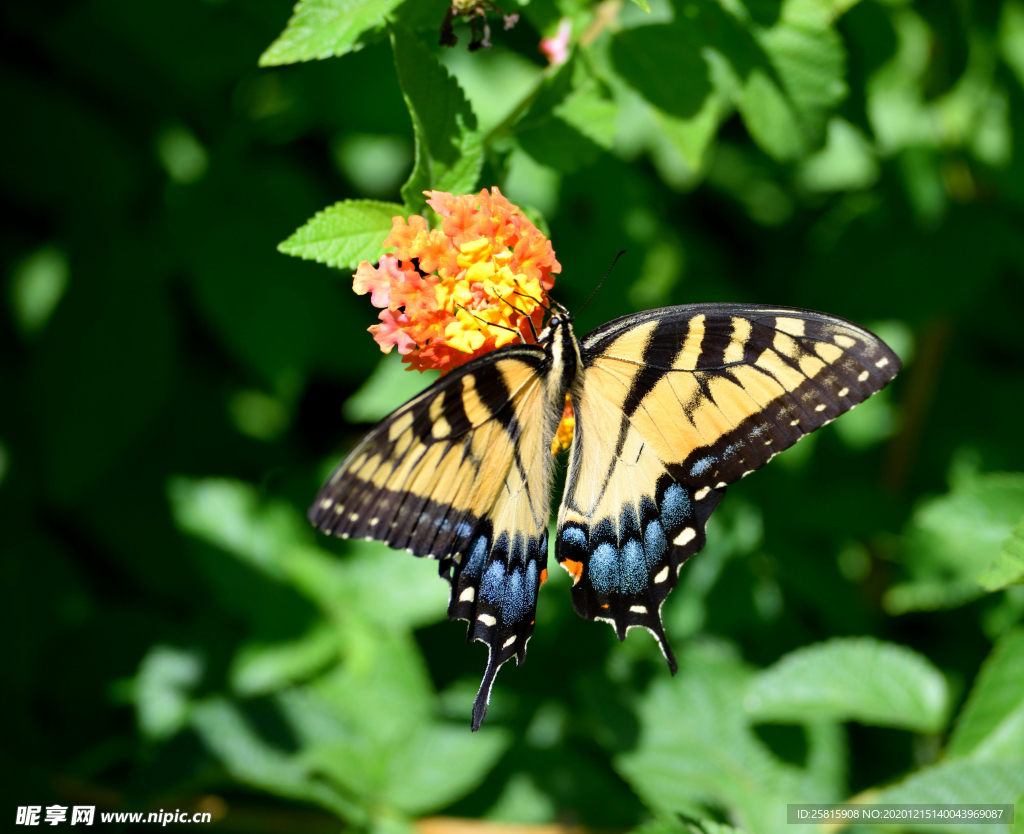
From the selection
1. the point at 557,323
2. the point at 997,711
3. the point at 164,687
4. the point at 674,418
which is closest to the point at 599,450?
the point at 674,418

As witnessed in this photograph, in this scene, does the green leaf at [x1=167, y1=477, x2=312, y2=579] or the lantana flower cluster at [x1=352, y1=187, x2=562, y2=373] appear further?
the green leaf at [x1=167, y1=477, x2=312, y2=579]

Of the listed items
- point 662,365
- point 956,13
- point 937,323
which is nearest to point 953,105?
point 956,13

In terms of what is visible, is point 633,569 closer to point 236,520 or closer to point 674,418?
point 674,418

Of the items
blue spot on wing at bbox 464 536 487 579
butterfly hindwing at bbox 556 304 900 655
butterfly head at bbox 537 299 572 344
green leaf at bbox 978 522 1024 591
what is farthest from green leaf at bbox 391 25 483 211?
green leaf at bbox 978 522 1024 591

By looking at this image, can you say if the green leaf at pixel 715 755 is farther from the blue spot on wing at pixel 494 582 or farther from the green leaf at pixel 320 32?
the green leaf at pixel 320 32

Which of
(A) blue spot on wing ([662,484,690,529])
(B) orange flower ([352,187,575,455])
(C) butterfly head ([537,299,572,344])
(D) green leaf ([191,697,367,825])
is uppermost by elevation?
(B) orange flower ([352,187,575,455])

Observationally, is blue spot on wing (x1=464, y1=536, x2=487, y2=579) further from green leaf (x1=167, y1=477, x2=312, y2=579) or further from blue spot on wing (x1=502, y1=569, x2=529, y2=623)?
green leaf (x1=167, y1=477, x2=312, y2=579)

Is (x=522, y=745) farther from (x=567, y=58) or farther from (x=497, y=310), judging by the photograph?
(x=567, y=58)
